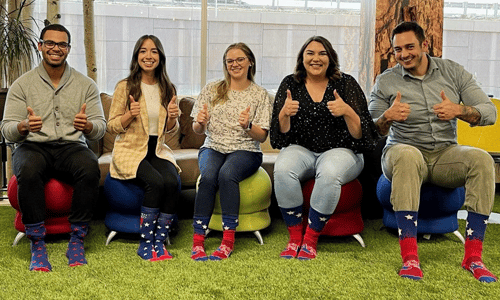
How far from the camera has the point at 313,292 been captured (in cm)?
221

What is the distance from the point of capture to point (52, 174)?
2.78 m

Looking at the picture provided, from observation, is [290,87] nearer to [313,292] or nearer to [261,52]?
[313,292]

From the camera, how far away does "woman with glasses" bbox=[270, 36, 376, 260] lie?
269cm

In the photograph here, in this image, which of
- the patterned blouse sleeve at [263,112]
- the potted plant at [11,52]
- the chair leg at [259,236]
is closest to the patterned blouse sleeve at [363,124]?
the patterned blouse sleeve at [263,112]

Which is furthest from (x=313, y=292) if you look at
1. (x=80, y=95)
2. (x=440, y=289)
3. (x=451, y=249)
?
(x=80, y=95)

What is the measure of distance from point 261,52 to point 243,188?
81.7 inches

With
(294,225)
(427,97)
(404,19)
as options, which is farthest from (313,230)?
(404,19)

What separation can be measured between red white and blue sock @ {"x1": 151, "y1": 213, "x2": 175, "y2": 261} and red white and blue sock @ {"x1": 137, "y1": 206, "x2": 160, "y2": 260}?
22 millimetres

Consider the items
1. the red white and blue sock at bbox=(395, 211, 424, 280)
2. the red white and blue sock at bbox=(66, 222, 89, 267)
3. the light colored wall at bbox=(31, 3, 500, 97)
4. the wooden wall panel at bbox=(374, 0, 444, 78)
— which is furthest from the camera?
the light colored wall at bbox=(31, 3, 500, 97)

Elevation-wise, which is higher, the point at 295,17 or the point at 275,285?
the point at 295,17

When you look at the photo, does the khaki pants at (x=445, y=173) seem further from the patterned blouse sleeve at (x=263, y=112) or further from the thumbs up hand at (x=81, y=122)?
the thumbs up hand at (x=81, y=122)

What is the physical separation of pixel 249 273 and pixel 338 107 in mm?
915

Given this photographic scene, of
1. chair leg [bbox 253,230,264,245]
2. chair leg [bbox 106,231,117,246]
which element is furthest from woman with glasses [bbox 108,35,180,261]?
chair leg [bbox 253,230,264,245]

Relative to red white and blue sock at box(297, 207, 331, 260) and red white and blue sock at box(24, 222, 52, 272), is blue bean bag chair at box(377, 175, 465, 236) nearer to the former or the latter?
red white and blue sock at box(297, 207, 331, 260)
